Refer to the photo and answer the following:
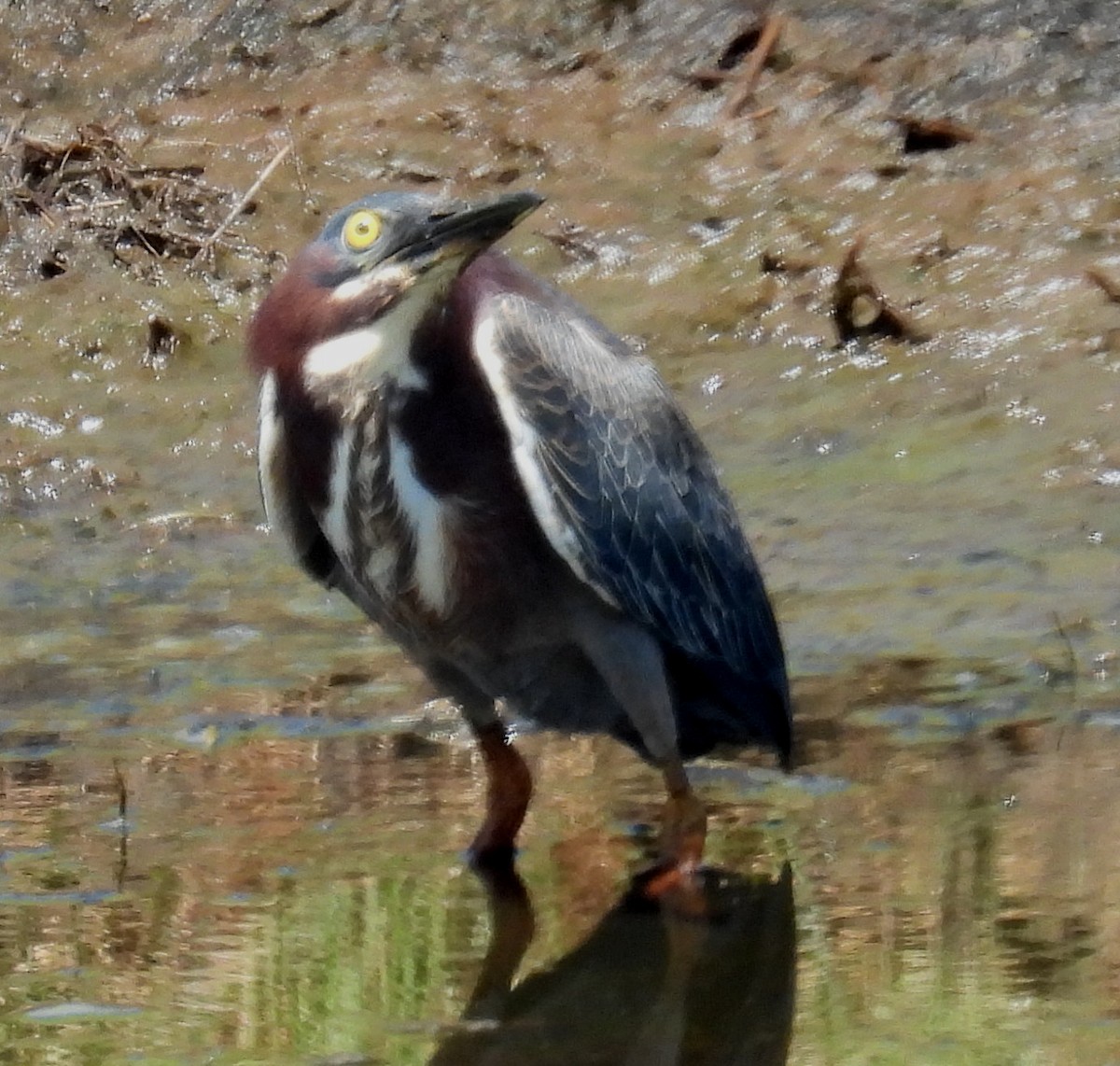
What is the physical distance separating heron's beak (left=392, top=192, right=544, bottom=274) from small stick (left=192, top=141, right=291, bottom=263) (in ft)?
15.7

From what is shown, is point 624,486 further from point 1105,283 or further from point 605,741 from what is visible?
point 1105,283

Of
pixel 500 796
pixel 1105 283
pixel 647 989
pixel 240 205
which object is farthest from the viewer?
pixel 240 205

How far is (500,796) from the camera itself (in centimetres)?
480

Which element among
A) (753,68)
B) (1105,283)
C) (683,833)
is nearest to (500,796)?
(683,833)

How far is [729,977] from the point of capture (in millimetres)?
4016

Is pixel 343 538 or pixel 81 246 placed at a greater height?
pixel 81 246

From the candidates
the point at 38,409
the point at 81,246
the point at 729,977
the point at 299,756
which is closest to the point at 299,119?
the point at 81,246

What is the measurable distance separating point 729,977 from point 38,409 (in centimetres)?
513

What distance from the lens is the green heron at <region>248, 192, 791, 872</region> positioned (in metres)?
4.36

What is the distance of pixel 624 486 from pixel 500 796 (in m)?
0.68

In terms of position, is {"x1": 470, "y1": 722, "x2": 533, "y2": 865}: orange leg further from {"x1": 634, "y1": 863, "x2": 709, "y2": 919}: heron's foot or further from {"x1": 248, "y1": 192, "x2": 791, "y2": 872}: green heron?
{"x1": 634, "y1": 863, "x2": 709, "y2": 919}: heron's foot

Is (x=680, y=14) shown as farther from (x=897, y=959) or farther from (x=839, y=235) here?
(x=897, y=959)

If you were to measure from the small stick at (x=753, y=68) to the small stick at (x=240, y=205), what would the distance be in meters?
1.76

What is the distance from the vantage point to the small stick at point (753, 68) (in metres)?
9.38
